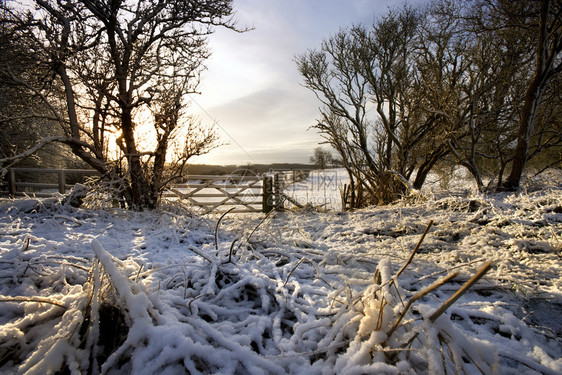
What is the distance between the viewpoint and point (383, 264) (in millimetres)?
1059

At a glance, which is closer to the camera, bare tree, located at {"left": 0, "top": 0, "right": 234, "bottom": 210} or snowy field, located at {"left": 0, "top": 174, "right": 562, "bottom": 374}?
snowy field, located at {"left": 0, "top": 174, "right": 562, "bottom": 374}

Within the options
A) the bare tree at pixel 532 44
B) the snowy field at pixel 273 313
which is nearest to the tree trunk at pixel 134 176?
the snowy field at pixel 273 313

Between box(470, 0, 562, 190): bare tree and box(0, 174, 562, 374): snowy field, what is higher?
box(470, 0, 562, 190): bare tree

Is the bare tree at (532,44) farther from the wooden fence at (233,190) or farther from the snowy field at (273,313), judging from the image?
the wooden fence at (233,190)

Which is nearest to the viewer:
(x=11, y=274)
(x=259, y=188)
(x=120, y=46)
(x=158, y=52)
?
(x=11, y=274)

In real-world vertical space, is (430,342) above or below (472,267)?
above

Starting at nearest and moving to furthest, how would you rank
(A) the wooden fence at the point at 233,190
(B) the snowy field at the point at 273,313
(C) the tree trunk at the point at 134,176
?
A: (B) the snowy field at the point at 273,313 → (C) the tree trunk at the point at 134,176 → (A) the wooden fence at the point at 233,190

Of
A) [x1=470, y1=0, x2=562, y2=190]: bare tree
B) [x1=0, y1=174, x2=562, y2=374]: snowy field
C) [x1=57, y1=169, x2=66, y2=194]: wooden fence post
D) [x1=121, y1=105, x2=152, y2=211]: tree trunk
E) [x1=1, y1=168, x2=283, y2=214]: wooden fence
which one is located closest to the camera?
[x1=0, y1=174, x2=562, y2=374]: snowy field

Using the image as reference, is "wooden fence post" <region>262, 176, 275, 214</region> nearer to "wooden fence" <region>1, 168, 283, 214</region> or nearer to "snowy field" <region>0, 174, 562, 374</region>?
"wooden fence" <region>1, 168, 283, 214</region>

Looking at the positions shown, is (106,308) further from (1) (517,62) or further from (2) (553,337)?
(1) (517,62)

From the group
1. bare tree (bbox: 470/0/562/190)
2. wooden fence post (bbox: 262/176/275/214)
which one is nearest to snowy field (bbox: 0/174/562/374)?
bare tree (bbox: 470/0/562/190)

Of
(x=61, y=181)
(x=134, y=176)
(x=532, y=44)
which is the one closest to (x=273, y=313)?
(x=134, y=176)

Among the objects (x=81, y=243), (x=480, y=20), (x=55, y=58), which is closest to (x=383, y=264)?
(x=81, y=243)

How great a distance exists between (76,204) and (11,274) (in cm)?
359
